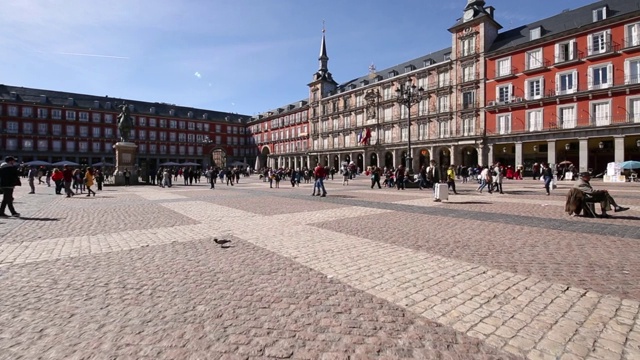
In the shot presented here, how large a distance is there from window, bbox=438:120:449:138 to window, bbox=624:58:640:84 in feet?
54.5

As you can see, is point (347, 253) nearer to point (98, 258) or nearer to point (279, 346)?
point (279, 346)

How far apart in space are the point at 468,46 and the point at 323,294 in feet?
137

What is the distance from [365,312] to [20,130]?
244 ft

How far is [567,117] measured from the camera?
28.9 meters

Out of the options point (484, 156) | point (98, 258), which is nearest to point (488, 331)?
point (98, 258)

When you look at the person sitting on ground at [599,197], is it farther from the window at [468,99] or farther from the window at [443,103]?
the window at [443,103]

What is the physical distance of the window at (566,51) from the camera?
28594 mm

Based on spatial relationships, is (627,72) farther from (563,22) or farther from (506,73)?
(506,73)

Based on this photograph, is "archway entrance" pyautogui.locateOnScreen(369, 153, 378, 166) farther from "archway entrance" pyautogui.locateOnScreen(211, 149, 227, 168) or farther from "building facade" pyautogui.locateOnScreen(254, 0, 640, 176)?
"archway entrance" pyautogui.locateOnScreen(211, 149, 227, 168)

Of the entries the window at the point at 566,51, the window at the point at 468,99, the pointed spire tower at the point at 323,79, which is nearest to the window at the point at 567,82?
the window at the point at 566,51

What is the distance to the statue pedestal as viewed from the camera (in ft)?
80.5

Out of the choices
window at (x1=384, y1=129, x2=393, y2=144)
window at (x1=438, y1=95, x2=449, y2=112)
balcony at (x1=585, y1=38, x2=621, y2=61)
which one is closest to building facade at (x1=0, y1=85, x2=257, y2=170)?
window at (x1=384, y1=129, x2=393, y2=144)

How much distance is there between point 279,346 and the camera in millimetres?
2301

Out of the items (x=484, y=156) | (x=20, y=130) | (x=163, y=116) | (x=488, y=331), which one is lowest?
(x=488, y=331)
